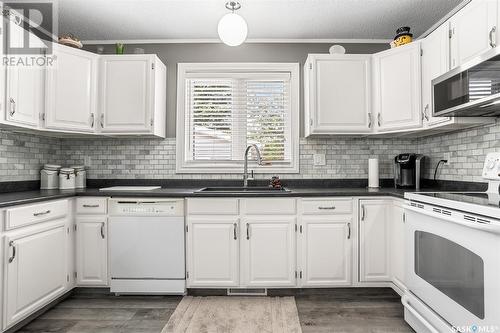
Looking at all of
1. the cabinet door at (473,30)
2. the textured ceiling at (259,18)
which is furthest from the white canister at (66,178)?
the cabinet door at (473,30)

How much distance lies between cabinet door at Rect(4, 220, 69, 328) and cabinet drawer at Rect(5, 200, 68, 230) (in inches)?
2.7

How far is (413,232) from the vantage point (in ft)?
6.55

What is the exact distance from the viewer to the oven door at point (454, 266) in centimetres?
133

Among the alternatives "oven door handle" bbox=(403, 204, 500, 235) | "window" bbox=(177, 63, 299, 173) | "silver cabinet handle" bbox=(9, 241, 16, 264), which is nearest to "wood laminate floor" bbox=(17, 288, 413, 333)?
"silver cabinet handle" bbox=(9, 241, 16, 264)

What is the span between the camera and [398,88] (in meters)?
2.67

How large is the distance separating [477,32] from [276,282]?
232 cm

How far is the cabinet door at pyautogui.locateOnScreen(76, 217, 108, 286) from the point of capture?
2.56 m

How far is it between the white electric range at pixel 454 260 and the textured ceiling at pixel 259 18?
159 centimetres

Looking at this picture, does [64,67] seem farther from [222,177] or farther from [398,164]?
[398,164]

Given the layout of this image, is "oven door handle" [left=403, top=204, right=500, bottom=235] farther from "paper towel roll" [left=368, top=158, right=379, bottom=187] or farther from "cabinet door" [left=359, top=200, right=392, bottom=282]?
"paper towel roll" [left=368, top=158, right=379, bottom=187]

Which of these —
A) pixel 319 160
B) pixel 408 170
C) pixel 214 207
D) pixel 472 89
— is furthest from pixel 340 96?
pixel 214 207

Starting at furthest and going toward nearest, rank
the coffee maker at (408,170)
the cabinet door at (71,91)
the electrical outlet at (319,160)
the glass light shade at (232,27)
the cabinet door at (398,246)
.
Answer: the electrical outlet at (319,160)
the coffee maker at (408,170)
the cabinet door at (71,91)
the cabinet door at (398,246)
the glass light shade at (232,27)

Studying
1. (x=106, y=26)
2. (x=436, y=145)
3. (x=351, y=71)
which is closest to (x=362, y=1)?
(x=351, y=71)

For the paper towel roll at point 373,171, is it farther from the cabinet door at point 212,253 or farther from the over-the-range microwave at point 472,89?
the cabinet door at point 212,253
